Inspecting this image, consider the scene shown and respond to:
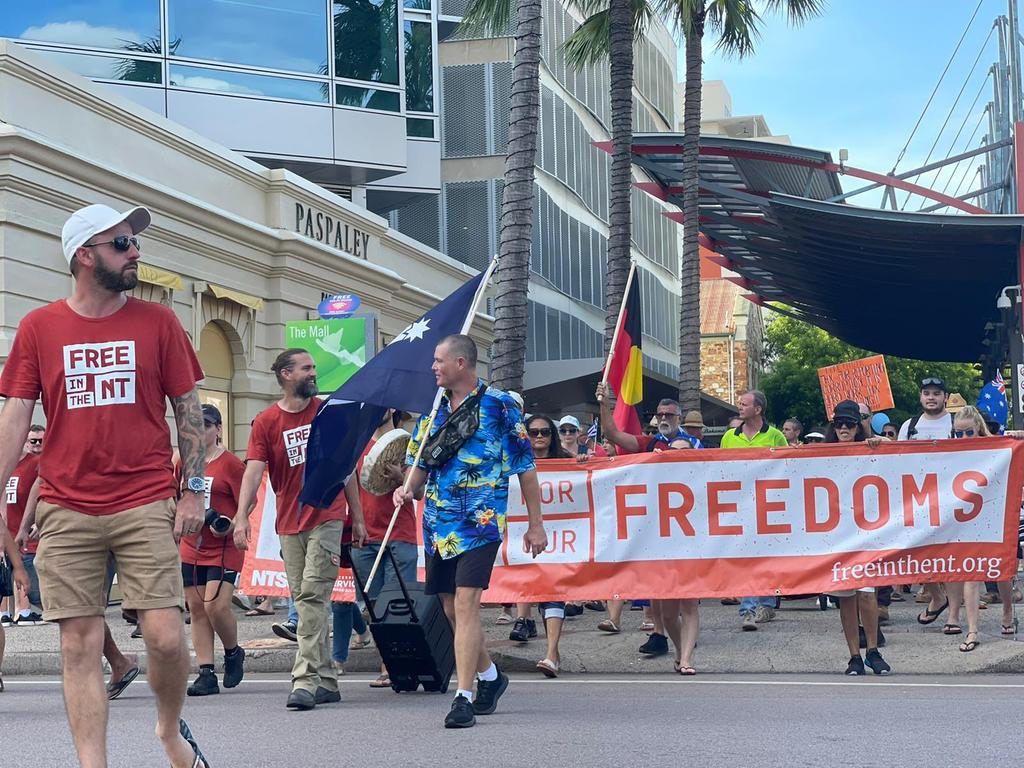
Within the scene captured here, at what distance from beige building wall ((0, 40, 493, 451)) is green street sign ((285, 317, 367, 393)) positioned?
2.62 meters

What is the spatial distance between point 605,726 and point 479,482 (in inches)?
53.1

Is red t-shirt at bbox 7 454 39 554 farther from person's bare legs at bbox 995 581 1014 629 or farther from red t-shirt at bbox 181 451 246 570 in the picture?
person's bare legs at bbox 995 581 1014 629

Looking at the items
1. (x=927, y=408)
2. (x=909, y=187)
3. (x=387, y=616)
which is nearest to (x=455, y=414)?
(x=387, y=616)

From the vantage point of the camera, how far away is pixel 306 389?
833 centimetres

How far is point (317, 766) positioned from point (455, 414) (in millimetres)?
2063

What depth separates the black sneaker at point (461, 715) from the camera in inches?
274

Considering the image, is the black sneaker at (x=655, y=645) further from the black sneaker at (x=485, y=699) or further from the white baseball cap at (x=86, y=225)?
the white baseball cap at (x=86, y=225)

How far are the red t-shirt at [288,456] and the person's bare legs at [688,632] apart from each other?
8.35 ft

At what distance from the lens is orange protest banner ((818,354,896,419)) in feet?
64.1

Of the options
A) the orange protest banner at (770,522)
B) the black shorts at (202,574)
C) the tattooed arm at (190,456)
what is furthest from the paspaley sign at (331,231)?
the tattooed arm at (190,456)

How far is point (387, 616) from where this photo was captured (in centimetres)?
830

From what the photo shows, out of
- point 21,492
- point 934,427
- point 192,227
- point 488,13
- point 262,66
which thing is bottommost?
point 21,492

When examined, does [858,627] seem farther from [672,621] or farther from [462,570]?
[462,570]

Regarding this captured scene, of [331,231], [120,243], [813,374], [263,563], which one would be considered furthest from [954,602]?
[813,374]
